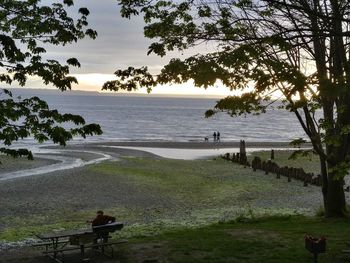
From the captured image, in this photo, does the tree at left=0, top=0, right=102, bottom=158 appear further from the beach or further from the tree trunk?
the tree trunk

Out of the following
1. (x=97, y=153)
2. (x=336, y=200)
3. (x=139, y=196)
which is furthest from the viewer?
(x=97, y=153)

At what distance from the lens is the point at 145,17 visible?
38.7ft

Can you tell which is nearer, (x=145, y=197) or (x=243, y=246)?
(x=243, y=246)

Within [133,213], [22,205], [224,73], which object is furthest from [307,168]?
[224,73]

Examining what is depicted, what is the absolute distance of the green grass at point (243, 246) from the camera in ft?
Answer: 34.3

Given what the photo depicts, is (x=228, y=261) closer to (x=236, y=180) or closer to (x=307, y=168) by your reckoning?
(x=236, y=180)

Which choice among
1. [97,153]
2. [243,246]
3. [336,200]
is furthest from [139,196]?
[97,153]

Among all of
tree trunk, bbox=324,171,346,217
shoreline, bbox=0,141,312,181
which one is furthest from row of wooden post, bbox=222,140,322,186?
tree trunk, bbox=324,171,346,217

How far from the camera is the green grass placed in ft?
34.3

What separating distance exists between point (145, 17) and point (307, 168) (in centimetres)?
3392

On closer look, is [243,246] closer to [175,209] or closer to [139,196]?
[175,209]

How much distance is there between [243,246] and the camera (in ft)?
38.0

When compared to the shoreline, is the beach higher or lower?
lower

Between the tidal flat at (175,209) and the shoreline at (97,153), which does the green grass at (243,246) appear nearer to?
the tidal flat at (175,209)
